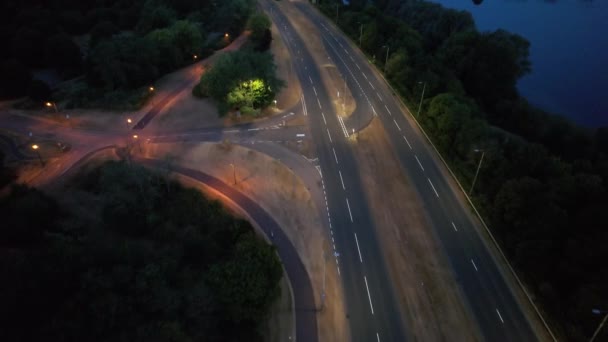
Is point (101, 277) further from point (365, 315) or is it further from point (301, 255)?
point (365, 315)

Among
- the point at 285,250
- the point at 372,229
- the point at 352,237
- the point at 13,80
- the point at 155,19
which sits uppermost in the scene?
the point at 155,19

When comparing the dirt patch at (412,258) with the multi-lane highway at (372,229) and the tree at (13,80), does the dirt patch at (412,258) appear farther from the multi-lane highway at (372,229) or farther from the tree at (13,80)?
the tree at (13,80)

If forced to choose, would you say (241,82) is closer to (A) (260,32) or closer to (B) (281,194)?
(B) (281,194)

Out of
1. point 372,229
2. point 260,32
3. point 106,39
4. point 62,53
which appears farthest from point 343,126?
point 62,53

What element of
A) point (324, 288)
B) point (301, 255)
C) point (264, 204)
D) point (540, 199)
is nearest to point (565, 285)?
point (540, 199)

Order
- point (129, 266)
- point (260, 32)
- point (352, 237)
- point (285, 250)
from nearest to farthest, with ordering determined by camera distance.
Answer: point (129, 266) → point (285, 250) → point (352, 237) → point (260, 32)
